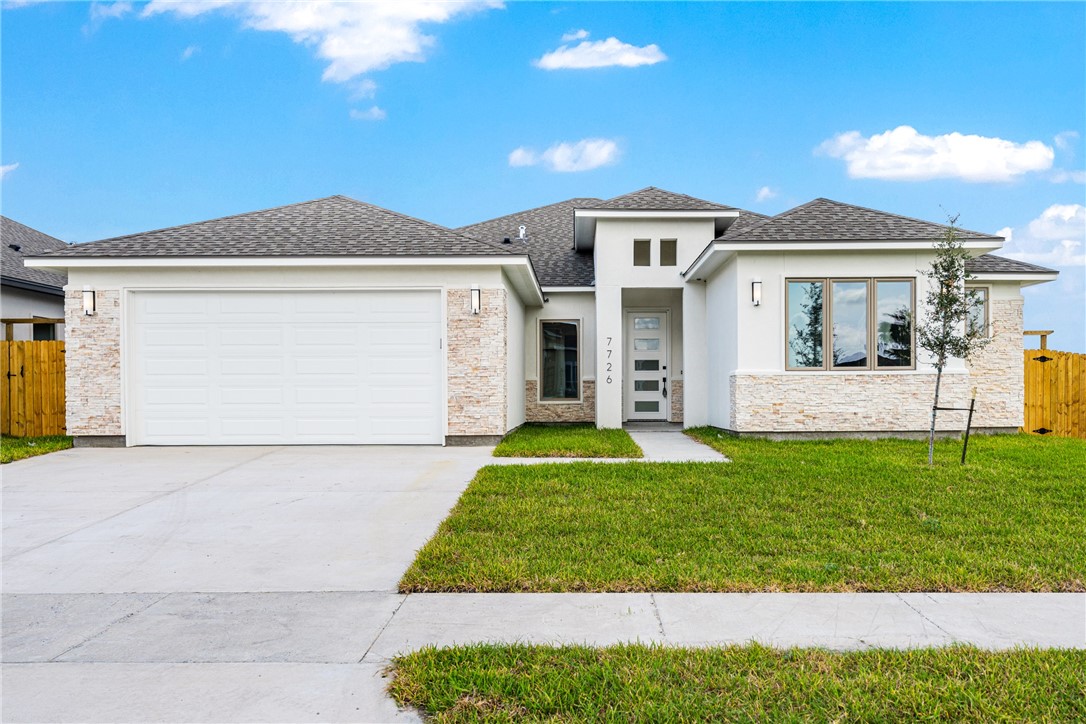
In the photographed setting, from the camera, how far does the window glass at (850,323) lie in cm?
1047

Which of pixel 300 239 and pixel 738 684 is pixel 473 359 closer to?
pixel 300 239

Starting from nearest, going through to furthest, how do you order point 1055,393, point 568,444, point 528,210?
point 568,444 < point 1055,393 < point 528,210

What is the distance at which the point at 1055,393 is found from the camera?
12688 millimetres

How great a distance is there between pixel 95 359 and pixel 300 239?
388 cm

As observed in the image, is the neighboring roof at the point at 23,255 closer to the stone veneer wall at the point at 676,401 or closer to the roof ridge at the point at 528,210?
the roof ridge at the point at 528,210

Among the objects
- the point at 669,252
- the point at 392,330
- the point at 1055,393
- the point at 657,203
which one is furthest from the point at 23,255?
the point at 1055,393

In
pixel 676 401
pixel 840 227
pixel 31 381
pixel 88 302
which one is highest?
pixel 840 227

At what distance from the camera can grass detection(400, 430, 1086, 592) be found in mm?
3734

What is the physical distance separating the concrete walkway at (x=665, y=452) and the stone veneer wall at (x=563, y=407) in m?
2.79

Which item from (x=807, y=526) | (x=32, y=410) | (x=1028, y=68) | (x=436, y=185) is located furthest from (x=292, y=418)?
(x=1028, y=68)

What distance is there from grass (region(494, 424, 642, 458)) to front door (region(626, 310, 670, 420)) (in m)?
2.46

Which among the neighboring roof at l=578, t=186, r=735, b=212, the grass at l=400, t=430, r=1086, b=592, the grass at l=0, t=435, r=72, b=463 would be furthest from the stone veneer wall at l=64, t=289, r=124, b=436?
the neighboring roof at l=578, t=186, r=735, b=212

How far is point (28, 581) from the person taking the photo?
393 cm

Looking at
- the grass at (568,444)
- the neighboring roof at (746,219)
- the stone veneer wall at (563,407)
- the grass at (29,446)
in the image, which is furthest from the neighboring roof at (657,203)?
the grass at (29,446)
